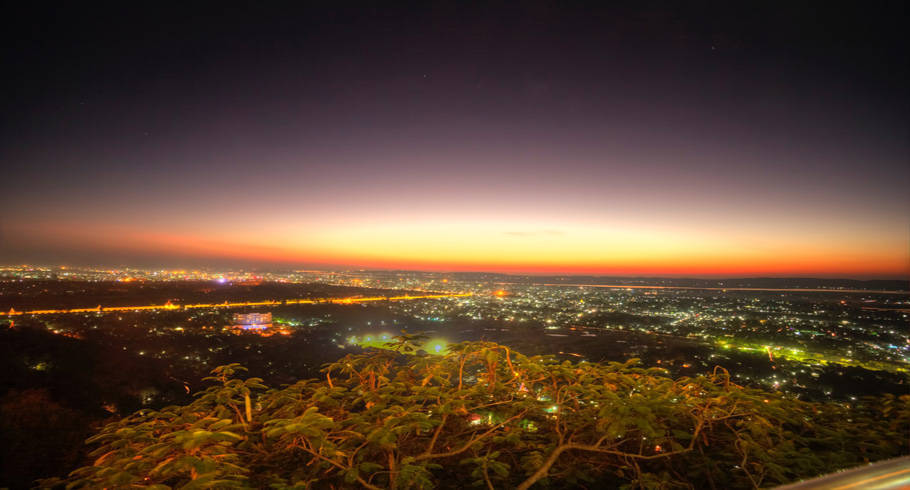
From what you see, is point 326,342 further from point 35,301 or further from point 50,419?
point 35,301

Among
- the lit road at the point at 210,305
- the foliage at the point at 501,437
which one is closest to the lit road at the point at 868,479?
the foliage at the point at 501,437

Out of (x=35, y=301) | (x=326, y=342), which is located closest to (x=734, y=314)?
(x=326, y=342)

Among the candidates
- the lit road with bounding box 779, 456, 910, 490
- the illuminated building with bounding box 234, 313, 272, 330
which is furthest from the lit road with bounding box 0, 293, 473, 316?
the lit road with bounding box 779, 456, 910, 490

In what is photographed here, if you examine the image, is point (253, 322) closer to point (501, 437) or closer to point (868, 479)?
point (501, 437)

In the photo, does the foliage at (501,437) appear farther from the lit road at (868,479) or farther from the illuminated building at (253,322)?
the illuminated building at (253,322)

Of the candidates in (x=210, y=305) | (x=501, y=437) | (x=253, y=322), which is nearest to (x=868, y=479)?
(x=501, y=437)

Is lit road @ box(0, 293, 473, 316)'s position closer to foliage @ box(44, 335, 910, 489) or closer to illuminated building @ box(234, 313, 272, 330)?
illuminated building @ box(234, 313, 272, 330)

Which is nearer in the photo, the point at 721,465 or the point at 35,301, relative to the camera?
the point at 721,465

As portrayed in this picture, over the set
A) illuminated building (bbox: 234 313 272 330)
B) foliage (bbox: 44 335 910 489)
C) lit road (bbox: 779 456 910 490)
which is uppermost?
lit road (bbox: 779 456 910 490)

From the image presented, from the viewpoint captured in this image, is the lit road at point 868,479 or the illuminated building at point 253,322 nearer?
the lit road at point 868,479
